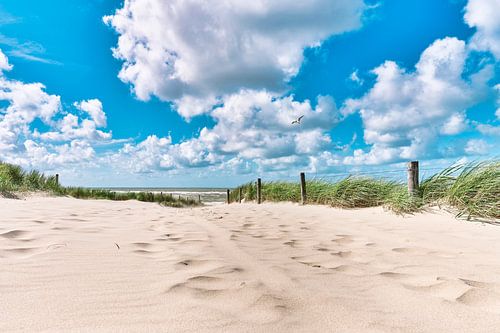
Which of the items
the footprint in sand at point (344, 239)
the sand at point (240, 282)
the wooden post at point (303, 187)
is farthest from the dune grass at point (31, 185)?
the footprint in sand at point (344, 239)

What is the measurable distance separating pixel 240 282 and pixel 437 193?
6.23 metres

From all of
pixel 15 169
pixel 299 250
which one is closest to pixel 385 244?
pixel 299 250

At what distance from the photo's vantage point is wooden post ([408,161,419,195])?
23.6ft

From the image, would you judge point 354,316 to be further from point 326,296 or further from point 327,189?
point 327,189

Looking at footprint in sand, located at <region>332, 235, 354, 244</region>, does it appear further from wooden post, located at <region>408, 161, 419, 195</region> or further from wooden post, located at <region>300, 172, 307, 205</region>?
wooden post, located at <region>300, 172, 307, 205</region>

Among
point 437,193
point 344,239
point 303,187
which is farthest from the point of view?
Result: point 303,187

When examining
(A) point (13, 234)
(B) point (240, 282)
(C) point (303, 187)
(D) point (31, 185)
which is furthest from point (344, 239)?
(D) point (31, 185)

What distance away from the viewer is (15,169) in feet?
49.9

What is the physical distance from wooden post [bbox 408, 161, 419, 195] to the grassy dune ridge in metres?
0.13

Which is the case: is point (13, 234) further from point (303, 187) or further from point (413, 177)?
point (303, 187)

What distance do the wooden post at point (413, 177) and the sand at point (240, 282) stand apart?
322 cm

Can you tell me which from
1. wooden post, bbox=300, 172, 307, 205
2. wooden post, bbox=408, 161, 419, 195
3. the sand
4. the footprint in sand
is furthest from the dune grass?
wooden post, bbox=408, 161, 419, 195

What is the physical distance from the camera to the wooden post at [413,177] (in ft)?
23.6

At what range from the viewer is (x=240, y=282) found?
7.35ft
